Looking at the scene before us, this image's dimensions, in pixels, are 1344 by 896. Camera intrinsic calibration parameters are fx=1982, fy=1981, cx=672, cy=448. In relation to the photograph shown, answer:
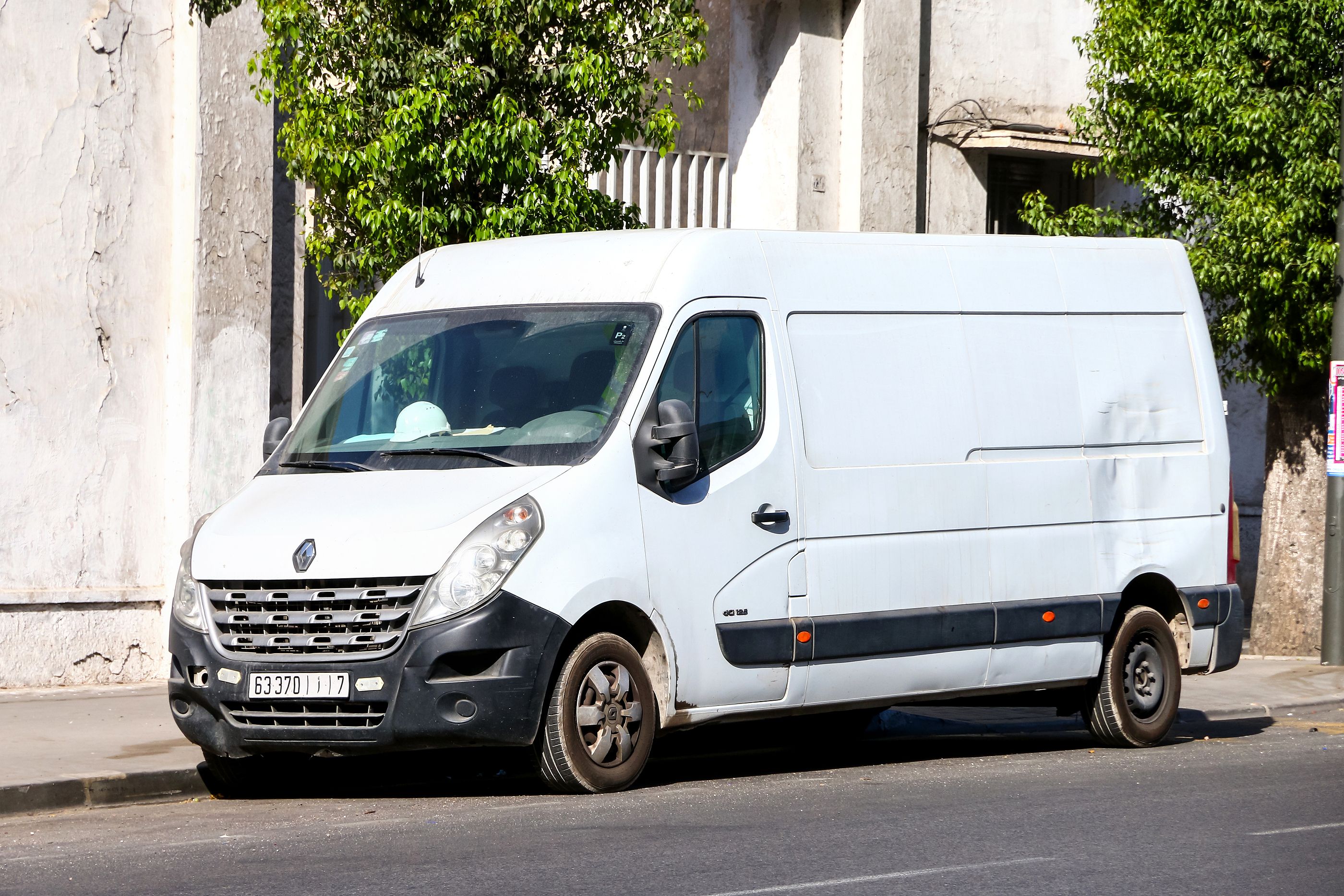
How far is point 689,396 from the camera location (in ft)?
28.7

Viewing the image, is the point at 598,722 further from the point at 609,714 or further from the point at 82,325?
the point at 82,325

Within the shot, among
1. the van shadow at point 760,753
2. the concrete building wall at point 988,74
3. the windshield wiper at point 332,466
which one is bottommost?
the van shadow at point 760,753

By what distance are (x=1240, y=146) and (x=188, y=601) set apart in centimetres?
963

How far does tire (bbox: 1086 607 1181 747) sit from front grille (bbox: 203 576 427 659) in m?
4.37

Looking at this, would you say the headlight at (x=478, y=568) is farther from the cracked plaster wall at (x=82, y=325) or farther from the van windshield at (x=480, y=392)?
the cracked plaster wall at (x=82, y=325)

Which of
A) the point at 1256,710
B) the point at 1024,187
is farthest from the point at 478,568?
the point at 1024,187

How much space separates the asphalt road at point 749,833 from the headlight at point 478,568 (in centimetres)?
84

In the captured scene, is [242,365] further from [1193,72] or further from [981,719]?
[1193,72]

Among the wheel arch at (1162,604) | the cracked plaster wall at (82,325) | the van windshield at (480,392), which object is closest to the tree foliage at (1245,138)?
the wheel arch at (1162,604)

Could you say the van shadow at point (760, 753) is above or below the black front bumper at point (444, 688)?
below

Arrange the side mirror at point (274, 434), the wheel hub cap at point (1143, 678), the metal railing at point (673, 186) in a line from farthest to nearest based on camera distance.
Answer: the metal railing at point (673, 186) → the wheel hub cap at point (1143, 678) → the side mirror at point (274, 434)

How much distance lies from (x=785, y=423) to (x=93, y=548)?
5540 mm

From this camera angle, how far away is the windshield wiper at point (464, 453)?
27.4 feet

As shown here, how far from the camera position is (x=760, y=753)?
11.0 m
